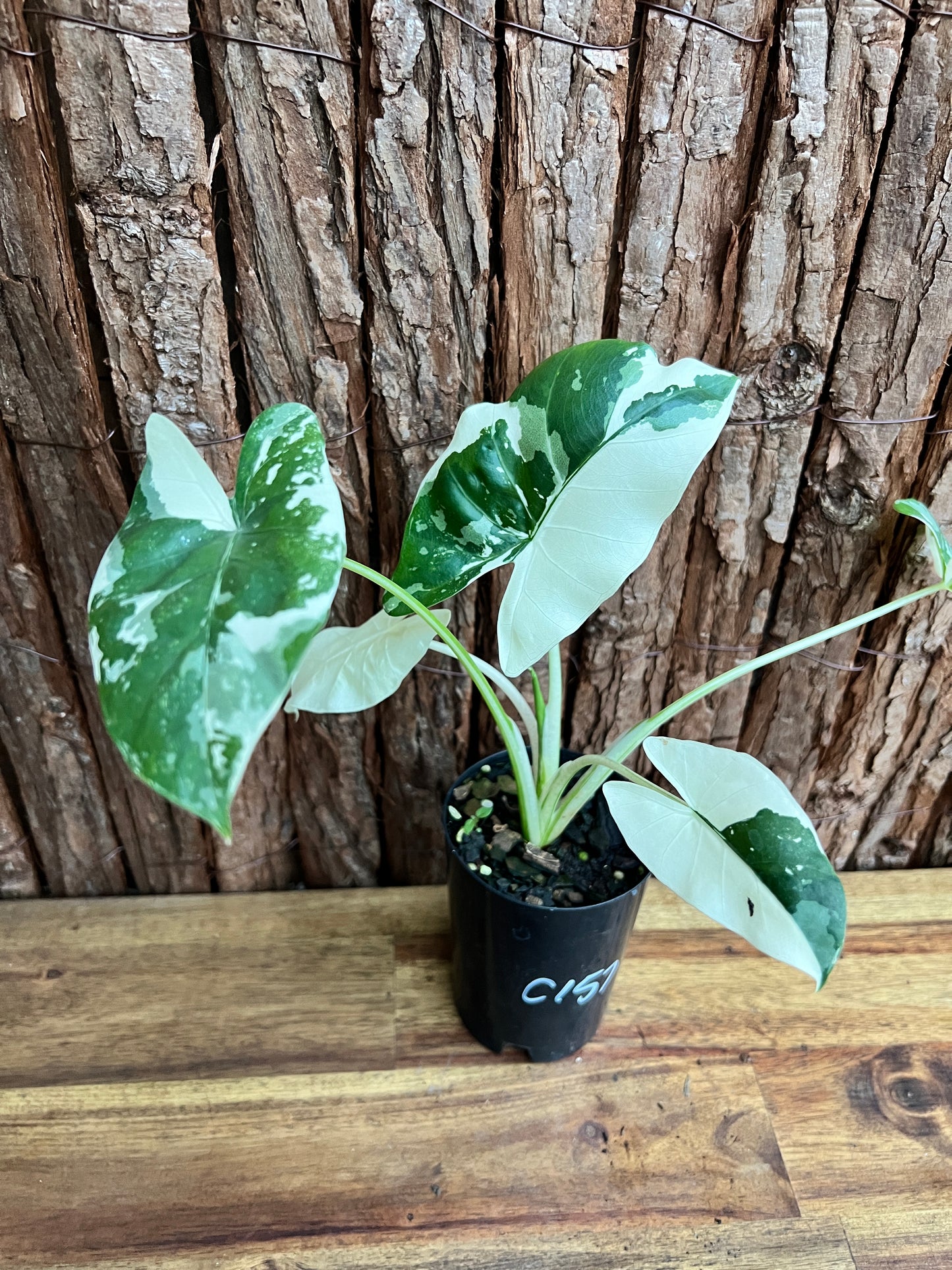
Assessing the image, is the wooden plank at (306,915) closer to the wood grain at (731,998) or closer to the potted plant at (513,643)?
the wood grain at (731,998)

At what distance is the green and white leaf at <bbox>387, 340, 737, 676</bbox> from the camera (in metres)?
0.67

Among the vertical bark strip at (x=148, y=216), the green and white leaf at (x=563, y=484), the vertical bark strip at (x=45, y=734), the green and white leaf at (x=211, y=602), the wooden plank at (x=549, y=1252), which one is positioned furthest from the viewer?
the vertical bark strip at (x=45, y=734)

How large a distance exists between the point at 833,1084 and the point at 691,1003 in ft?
0.61

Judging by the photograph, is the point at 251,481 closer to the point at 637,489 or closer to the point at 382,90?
the point at 637,489

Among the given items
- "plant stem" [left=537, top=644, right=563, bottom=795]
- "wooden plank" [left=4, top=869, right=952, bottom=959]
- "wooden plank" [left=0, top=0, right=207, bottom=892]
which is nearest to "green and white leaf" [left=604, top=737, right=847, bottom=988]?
"plant stem" [left=537, top=644, right=563, bottom=795]

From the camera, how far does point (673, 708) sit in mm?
894

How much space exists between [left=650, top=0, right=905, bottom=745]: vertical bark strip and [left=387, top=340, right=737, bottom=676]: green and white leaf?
0.91 ft

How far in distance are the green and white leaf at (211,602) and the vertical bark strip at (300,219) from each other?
0.85 feet

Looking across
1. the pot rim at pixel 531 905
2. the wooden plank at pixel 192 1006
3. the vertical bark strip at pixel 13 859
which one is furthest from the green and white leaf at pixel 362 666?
the vertical bark strip at pixel 13 859

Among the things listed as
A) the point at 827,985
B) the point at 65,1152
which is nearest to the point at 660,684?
the point at 827,985

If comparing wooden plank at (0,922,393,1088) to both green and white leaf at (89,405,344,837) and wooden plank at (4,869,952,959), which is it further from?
green and white leaf at (89,405,344,837)

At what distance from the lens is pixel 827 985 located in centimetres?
117

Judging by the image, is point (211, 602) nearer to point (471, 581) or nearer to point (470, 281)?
point (471, 581)

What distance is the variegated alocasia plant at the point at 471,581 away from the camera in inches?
20.4
